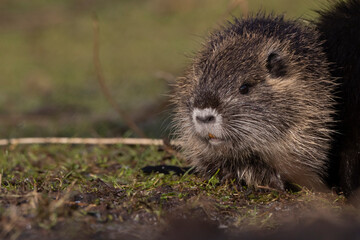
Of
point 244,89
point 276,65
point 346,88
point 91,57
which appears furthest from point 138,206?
point 91,57

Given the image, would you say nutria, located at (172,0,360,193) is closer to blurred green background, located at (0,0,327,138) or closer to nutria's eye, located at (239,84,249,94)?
nutria's eye, located at (239,84,249,94)

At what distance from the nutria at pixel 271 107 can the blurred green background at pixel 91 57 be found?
0.95 meters

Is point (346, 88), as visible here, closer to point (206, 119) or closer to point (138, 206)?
point (206, 119)

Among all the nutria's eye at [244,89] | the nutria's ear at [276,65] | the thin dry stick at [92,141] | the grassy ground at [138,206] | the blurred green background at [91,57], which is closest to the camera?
the grassy ground at [138,206]

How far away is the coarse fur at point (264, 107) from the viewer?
11.6 ft

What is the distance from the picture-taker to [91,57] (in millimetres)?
15359

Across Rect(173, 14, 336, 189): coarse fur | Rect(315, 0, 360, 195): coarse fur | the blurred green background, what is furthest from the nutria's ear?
the blurred green background

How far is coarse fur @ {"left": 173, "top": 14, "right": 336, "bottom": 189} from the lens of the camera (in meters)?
3.53

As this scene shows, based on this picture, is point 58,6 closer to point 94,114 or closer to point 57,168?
point 94,114

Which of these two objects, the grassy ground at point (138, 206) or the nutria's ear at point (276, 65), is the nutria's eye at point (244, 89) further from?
the grassy ground at point (138, 206)

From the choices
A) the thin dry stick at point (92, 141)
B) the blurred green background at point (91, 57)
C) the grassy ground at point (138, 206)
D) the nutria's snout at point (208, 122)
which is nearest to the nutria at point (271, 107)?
→ the nutria's snout at point (208, 122)

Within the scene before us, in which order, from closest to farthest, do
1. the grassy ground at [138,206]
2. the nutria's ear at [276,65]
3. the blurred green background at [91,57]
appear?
the grassy ground at [138,206]
the nutria's ear at [276,65]
the blurred green background at [91,57]

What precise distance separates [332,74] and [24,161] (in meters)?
3.17

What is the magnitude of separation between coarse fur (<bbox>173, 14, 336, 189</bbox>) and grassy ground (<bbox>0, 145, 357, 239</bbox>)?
0.17 metres
